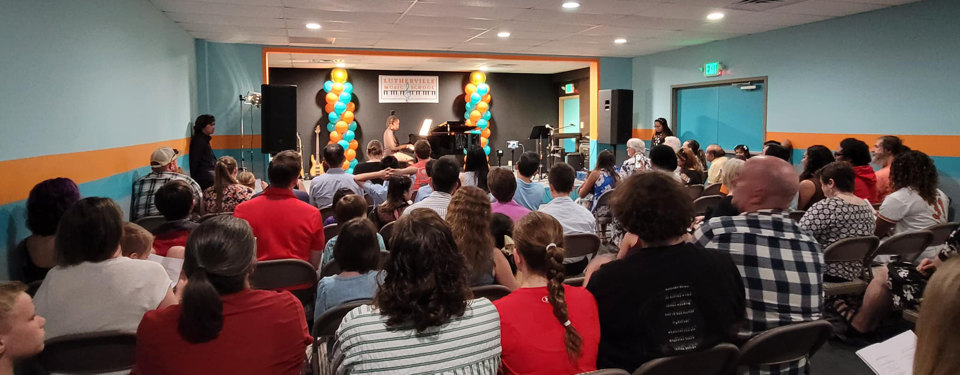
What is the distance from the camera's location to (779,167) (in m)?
2.34

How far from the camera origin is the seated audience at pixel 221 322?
5.24 feet

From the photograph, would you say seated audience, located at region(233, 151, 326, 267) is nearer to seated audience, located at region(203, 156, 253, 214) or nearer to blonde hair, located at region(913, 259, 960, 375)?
seated audience, located at region(203, 156, 253, 214)

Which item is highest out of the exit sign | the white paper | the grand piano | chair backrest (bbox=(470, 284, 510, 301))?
the exit sign

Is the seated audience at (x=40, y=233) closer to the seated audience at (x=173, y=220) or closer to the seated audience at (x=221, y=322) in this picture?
the seated audience at (x=173, y=220)

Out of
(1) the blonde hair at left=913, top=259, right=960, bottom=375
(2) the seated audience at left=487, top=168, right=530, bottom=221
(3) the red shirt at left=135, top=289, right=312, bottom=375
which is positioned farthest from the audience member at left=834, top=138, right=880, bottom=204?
(3) the red shirt at left=135, top=289, right=312, bottom=375

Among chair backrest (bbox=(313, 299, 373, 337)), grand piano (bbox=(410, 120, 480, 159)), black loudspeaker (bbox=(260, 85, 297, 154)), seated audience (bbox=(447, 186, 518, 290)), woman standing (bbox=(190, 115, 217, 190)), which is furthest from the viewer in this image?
grand piano (bbox=(410, 120, 480, 159))

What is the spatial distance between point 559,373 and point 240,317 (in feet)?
2.98

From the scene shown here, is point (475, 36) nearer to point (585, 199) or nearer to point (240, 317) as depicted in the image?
point (585, 199)

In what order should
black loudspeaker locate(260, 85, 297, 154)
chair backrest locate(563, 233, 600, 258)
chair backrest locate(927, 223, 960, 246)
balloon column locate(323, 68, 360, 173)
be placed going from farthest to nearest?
balloon column locate(323, 68, 360, 173)
black loudspeaker locate(260, 85, 297, 154)
chair backrest locate(927, 223, 960, 246)
chair backrest locate(563, 233, 600, 258)

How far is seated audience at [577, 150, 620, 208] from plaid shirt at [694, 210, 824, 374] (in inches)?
139

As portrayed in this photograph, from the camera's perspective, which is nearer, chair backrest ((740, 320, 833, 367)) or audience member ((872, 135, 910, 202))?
→ chair backrest ((740, 320, 833, 367))

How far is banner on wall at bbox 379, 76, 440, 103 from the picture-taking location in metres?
14.6

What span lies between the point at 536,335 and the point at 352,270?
1.01 m

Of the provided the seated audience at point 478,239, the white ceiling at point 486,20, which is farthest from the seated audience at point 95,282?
the white ceiling at point 486,20
